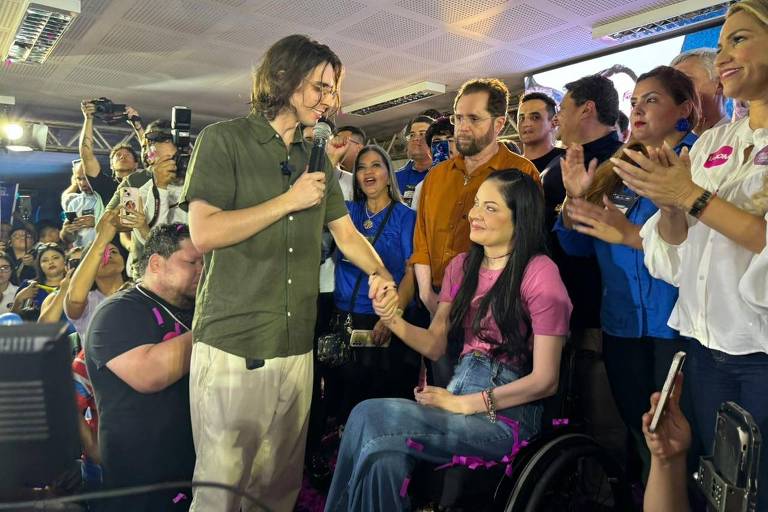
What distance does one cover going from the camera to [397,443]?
150 cm

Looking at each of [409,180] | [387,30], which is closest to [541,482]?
[409,180]

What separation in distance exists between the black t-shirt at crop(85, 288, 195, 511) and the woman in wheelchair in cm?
76

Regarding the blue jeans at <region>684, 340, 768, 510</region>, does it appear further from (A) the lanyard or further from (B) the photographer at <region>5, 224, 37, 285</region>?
(B) the photographer at <region>5, 224, 37, 285</region>

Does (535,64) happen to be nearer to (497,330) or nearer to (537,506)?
(497,330)

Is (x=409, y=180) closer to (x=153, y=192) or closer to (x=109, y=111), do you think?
(x=153, y=192)

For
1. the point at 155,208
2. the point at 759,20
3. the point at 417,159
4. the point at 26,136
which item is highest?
the point at 26,136

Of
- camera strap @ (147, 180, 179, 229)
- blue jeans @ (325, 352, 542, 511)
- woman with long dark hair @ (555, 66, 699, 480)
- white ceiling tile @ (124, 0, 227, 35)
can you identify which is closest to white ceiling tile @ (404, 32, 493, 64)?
white ceiling tile @ (124, 0, 227, 35)

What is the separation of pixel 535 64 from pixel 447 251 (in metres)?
5.05

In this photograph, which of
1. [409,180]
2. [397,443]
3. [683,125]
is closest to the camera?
[397,443]

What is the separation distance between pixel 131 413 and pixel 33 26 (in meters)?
4.91

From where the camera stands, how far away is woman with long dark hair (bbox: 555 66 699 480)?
1.83 metres

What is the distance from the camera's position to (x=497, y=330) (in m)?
1.78

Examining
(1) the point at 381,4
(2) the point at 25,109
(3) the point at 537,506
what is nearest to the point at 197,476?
(3) the point at 537,506

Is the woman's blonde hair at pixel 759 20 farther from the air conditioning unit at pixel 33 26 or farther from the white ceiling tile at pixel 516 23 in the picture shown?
the air conditioning unit at pixel 33 26
